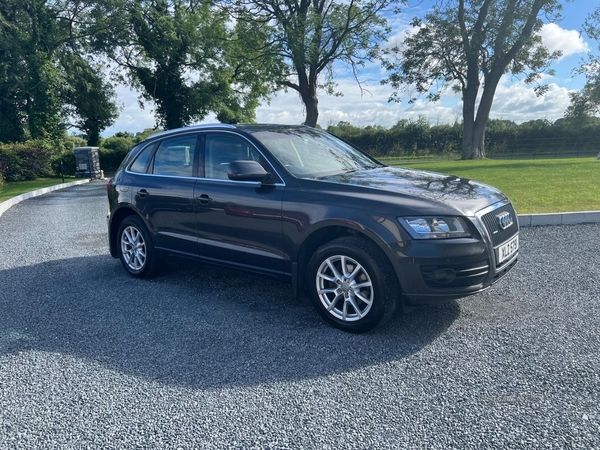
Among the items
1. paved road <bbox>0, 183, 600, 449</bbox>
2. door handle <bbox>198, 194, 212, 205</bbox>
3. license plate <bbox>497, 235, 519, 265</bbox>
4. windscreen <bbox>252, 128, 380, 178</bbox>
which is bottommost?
paved road <bbox>0, 183, 600, 449</bbox>

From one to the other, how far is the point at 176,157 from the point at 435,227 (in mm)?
3167

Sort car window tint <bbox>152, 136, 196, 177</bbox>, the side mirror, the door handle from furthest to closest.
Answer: car window tint <bbox>152, 136, 196, 177</bbox> < the door handle < the side mirror

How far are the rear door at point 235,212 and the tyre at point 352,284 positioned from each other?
50 centimetres

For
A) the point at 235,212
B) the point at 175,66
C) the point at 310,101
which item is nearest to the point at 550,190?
the point at 235,212

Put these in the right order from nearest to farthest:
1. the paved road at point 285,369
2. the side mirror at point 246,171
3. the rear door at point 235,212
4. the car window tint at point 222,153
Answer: the paved road at point 285,369, the side mirror at point 246,171, the rear door at point 235,212, the car window tint at point 222,153

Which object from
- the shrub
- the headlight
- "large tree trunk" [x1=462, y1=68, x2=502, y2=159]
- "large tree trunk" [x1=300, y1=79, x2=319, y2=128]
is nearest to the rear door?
the headlight

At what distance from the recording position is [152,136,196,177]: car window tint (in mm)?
5156

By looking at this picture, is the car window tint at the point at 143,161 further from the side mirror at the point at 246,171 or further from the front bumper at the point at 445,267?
the front bumper at the point at 445,267

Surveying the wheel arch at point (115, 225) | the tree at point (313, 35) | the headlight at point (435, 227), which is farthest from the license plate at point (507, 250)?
the tree at point (313, 35)

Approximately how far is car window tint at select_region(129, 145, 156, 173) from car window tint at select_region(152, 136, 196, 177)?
0.49 ft

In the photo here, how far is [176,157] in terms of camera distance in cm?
538

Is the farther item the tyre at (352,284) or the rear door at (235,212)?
the rear door at (235,212)

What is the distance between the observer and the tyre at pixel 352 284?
3.67m

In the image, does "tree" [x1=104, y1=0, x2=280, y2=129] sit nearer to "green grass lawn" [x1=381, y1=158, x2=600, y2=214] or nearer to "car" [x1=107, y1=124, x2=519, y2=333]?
"green grass lawn" [x1=381, y1=158, x2=600, y2=214]
